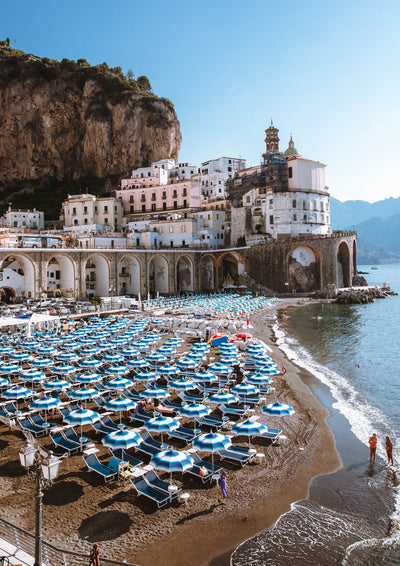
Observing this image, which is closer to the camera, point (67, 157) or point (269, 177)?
point (269, 177)

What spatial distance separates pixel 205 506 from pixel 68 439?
621cm

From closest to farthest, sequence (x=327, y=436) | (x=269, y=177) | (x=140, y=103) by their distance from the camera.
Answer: (x=327, y=436) < (x=269, y=177) < (x=140, y=103)

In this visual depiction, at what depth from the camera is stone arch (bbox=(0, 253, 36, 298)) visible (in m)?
50.7

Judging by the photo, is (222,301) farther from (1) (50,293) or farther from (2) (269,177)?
(2) (269,177)

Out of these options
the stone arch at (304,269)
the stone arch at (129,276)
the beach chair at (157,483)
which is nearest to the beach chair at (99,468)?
the beach chair at (157,483)

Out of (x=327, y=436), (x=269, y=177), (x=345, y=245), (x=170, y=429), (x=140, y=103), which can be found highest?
(x=140, y=103)

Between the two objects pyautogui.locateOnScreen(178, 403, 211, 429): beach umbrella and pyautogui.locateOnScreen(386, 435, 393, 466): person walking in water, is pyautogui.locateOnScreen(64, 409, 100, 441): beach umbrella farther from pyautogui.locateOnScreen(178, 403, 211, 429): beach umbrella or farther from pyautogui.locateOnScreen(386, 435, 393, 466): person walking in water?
pyautogui.locateOnScreen(386, 435, 393, 466): person walking in water

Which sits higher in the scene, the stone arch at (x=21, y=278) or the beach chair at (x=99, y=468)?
the stone arch at (x=21, y=278)

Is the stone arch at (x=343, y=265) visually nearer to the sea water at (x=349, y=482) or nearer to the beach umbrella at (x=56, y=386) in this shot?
the sea water at (x=349, y=482)

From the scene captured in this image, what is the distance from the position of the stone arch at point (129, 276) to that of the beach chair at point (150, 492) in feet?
178

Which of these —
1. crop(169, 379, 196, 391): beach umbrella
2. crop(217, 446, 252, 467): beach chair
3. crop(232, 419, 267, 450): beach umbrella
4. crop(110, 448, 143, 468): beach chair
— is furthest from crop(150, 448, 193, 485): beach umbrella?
crop(169, 379, 196, 391): beach umbrella

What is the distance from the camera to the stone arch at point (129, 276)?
66375mm

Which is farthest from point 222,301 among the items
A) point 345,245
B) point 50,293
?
point 345,245

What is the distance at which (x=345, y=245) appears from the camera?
77250 mm
